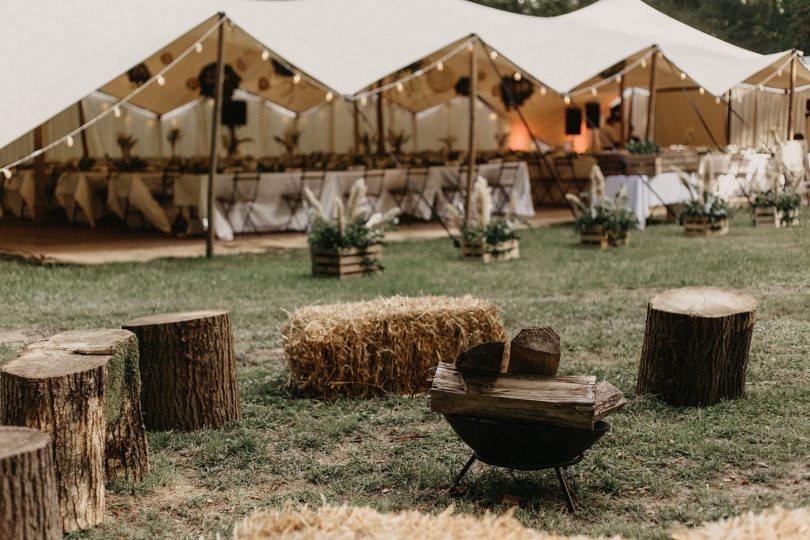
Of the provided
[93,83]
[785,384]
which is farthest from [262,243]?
[785,384]

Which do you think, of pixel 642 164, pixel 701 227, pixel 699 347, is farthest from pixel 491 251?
pixel 699 347

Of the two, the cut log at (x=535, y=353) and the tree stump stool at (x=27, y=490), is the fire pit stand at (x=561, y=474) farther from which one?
the tree stump stool at (x=27, y=490)

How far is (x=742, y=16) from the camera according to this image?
2739cm

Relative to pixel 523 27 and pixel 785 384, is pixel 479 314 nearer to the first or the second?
pixel 785 384

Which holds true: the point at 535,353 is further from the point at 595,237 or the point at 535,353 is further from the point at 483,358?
the point at 595,237

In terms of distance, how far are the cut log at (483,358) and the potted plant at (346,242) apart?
541cm

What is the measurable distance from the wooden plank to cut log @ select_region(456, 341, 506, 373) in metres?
0.03

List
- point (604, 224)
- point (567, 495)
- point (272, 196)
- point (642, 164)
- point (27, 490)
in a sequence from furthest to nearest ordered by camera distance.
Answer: point (642, 164) → point (272, 196) → point (604, 224) → point (567, 495) → point (27, 490)

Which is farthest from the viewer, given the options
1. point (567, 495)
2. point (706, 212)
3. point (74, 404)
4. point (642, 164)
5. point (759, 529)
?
point (642, 164)

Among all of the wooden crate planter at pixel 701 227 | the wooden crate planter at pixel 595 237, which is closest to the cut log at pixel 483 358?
the wooden crate planter at pixel 595 237

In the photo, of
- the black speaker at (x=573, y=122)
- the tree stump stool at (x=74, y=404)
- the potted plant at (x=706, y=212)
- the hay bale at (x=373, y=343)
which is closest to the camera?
the tree stump stool at (x=74, y=404)

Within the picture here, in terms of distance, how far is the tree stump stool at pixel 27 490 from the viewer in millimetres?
2609

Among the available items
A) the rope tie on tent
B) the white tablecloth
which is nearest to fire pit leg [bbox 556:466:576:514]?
the rope tie on tent

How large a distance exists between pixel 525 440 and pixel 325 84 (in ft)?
25.5
